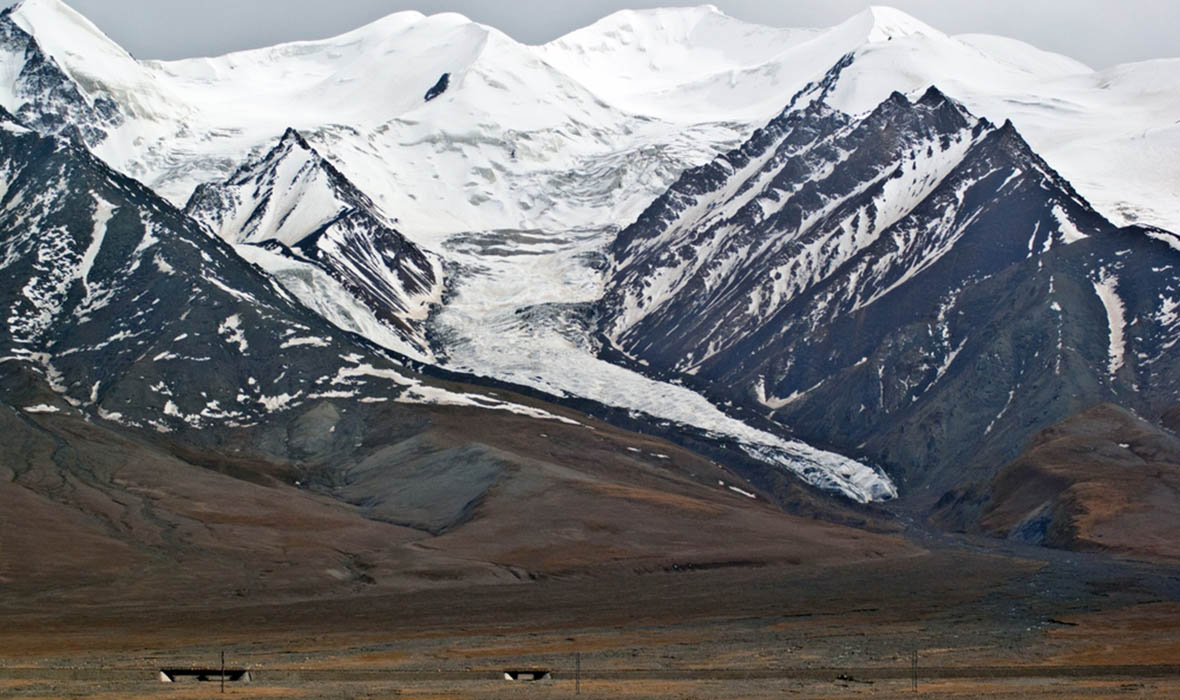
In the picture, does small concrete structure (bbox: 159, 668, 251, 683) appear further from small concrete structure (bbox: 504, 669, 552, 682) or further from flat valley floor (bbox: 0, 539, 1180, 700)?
small concrete structure (bbox: 504, 669, 552, 682)

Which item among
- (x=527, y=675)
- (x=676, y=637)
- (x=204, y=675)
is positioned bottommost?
(x=527, y=675)

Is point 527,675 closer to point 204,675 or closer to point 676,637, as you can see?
point 204,675

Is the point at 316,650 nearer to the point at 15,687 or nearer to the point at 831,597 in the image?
the point at 15,687

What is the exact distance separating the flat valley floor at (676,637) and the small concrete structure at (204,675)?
44.1 inches

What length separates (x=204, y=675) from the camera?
322ft

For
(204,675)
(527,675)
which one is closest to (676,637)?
(527,675)

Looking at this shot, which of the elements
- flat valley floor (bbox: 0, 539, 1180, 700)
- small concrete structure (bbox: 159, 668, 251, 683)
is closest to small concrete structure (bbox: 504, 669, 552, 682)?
flat valley floor (bbox: 0, 539, 1180, 700)

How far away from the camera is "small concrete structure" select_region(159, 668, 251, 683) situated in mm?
96875

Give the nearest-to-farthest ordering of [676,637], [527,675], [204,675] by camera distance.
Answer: [204,675], [527,675], [676,637]

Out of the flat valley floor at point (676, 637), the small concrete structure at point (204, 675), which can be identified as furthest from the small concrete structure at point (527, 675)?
the small concrete structure at point (204, 675)

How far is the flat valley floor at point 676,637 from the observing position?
96.4 metres

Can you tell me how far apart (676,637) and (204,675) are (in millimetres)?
39902

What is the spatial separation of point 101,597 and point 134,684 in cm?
6827

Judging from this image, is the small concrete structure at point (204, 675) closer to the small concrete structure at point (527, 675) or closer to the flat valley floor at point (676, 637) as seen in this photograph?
the flat valley floor at point (676, 637)
